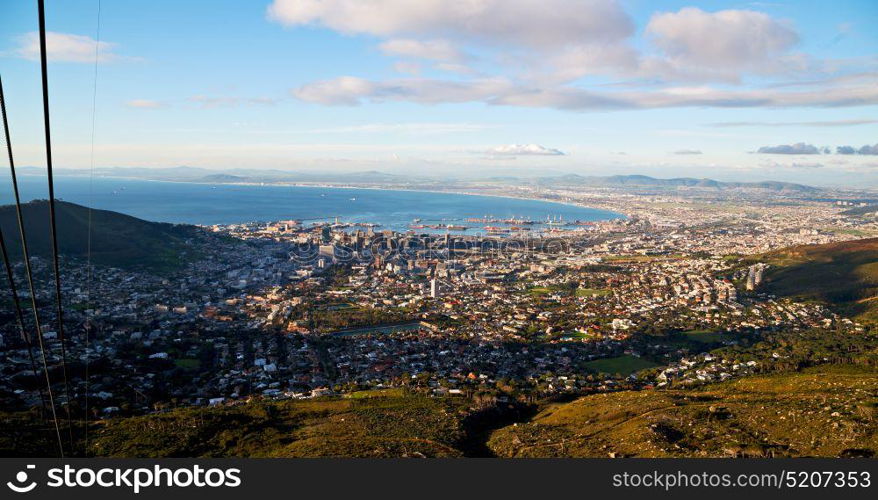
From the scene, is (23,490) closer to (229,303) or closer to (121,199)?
(229,303)

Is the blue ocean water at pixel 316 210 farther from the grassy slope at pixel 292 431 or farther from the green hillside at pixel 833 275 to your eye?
the grassy slope at pixel 292 431

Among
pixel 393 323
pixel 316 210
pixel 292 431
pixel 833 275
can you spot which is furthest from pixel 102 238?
pixel 316 210

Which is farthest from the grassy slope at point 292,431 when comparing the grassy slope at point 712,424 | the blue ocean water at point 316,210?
the blue ocean water at point 316,210

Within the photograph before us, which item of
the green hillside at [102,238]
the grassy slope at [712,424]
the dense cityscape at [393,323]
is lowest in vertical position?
the dense cityscape at [393,323]

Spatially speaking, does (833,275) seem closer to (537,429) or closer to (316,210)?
(537,429)

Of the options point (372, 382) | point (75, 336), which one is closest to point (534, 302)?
point (372, 382)

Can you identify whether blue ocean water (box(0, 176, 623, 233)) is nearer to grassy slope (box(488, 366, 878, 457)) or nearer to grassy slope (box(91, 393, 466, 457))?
grassy slope (box(91, 393, 466, 457))
